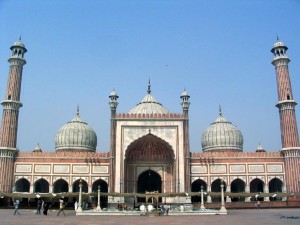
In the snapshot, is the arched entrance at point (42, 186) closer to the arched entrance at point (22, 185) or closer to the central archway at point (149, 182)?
the arched entrance at point (22, 185)

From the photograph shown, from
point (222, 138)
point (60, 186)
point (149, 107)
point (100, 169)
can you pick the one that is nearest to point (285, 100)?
point (222, 138)

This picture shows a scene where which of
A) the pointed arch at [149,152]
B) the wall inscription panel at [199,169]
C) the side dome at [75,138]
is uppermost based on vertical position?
the side dome at [75,138]

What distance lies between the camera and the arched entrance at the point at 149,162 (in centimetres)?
3150

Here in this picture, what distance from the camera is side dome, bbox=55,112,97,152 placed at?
36.4 m

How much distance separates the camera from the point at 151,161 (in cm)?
3231

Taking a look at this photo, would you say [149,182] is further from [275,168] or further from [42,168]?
[275,168]

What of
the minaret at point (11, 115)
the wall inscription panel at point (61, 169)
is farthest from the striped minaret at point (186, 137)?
the minaret at point (11, 115)

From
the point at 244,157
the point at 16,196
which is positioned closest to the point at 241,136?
the point at 244,157

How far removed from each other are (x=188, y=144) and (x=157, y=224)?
18823 millimetres

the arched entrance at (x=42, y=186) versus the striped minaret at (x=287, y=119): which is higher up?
the striped minaret at (x=287, y=119)

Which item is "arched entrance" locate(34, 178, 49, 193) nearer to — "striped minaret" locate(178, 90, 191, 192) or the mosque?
the mosque

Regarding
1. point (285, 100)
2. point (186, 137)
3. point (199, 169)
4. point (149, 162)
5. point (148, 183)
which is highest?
point (285, 100)

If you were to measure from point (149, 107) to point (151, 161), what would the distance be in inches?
229

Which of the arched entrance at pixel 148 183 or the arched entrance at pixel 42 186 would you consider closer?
the arched entrance at pixel 148 183
